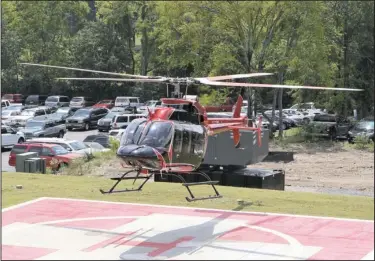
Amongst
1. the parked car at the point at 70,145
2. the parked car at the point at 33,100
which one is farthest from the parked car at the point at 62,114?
the parked car at the point at 70,145

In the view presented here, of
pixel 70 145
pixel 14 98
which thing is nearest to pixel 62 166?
pixel 70 145

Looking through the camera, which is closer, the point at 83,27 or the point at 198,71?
the point at 198,71

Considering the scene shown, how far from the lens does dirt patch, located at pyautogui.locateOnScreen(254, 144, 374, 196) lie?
76.9 ft

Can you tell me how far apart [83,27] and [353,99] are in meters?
33.3

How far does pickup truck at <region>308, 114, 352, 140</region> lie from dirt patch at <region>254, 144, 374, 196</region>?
2.19 meters

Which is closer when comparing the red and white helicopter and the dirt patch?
the red and white helicopter

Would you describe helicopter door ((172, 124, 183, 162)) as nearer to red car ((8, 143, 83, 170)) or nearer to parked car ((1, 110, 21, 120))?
red car ((8, 143, 83, 170))

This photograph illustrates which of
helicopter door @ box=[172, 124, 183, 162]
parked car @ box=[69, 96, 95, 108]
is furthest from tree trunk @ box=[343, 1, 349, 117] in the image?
parked car @ box=[69, 96, 95, 108]

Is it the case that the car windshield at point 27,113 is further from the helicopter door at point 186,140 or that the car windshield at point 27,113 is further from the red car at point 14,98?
the helicopter door at point 186,140

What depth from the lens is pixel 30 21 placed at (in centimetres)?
5638

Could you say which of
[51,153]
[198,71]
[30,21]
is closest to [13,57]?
[30,21]

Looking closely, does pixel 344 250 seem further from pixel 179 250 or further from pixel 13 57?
pixel 13 57

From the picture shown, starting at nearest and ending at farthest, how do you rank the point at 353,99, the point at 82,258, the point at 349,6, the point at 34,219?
the point at 82,258, the point at 34,219, the point at 349,6, the point at 353,99

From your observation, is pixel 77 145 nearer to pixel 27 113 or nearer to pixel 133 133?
pixel 133 133
